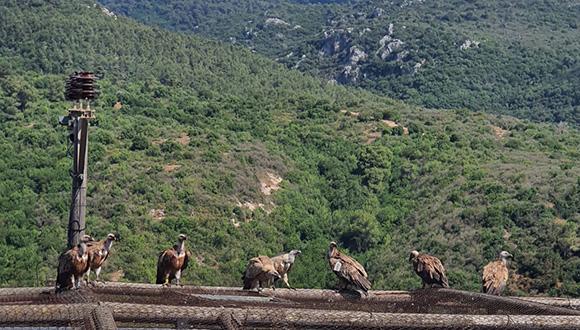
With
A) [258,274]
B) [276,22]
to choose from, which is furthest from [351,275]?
[276,22]

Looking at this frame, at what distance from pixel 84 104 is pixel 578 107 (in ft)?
279

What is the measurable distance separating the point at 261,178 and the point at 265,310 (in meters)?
40.8

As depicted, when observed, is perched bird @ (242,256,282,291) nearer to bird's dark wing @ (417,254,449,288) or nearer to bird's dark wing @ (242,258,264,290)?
bird's dark wing @ (242,258,264,290)

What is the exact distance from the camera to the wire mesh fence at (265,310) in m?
8.41

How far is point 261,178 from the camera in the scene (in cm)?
4981

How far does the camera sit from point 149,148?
1978 inches

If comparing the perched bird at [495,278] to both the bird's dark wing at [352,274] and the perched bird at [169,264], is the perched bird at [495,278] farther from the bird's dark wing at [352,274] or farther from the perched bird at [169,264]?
the perched bird at [169,264]

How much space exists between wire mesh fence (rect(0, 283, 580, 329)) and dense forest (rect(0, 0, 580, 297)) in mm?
14407

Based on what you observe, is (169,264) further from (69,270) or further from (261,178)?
(261,178)

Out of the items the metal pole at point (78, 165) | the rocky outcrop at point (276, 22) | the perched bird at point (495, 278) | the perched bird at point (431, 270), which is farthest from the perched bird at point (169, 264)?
the rocky outcrop at point (276, 22)

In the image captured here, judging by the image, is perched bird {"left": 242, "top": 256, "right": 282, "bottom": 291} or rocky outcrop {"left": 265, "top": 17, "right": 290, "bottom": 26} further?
rocky outcrop {"left": 265, "top": 17, "right": 290, "bottom": 26}

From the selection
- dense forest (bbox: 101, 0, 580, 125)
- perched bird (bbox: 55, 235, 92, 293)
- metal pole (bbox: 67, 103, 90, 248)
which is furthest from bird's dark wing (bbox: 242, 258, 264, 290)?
dense forest (bbox: 101, 0, 580, 125)

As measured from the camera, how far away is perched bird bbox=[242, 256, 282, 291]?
13.0m

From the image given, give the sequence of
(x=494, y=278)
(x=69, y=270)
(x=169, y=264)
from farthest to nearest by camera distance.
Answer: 1. (x=494, y=278)
2. (x=169, y=264)
3. (x=69, y=270)
